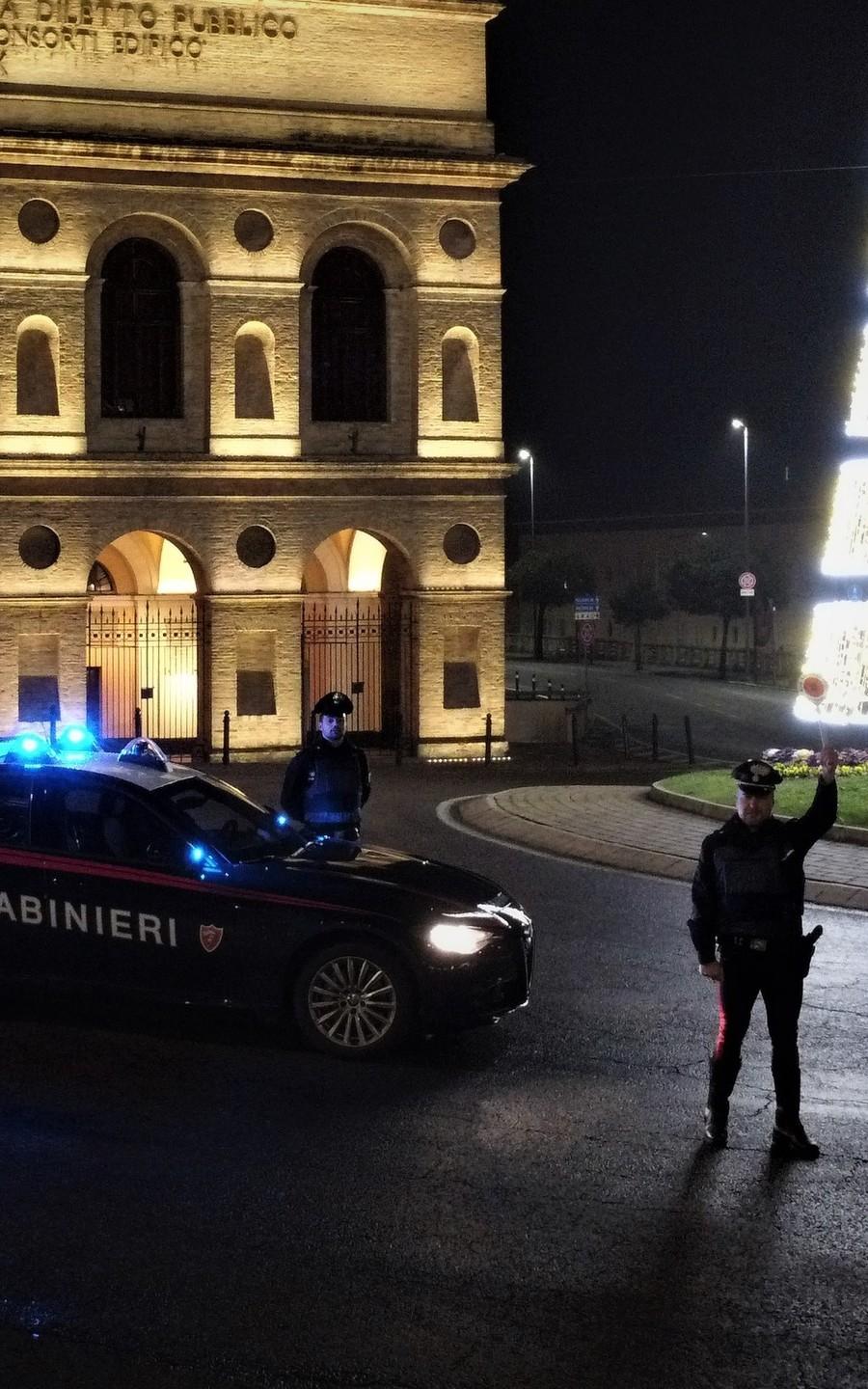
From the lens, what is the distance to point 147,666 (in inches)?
1352

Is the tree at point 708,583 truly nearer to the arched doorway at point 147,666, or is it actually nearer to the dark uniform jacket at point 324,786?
the arched doorway at point 147,666

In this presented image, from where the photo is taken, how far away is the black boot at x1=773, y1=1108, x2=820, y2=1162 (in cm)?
825

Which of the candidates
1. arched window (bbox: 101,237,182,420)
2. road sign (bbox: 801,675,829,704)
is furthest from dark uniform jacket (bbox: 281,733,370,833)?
arched window (bbox: 101,237,182,420)

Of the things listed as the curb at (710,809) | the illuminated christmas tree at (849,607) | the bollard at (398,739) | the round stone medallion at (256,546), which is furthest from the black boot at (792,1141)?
the round stone medallion at (256,546)

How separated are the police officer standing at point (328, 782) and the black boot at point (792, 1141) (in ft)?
15.1

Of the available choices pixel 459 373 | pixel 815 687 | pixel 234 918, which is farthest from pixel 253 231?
pixel 815 687

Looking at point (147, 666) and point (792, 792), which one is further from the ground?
point (147, 666)

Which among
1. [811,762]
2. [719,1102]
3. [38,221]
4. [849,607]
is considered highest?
[38,221]

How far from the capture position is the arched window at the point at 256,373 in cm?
3341

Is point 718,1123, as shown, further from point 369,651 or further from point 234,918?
point 369,651

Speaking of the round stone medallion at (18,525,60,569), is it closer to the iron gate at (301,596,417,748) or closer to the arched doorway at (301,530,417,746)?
the arched doorway at (301,530,417,746)

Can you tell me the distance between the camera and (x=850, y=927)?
14.4 metres

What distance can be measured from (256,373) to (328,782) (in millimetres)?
22018

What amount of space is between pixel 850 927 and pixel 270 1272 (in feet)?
27.8
